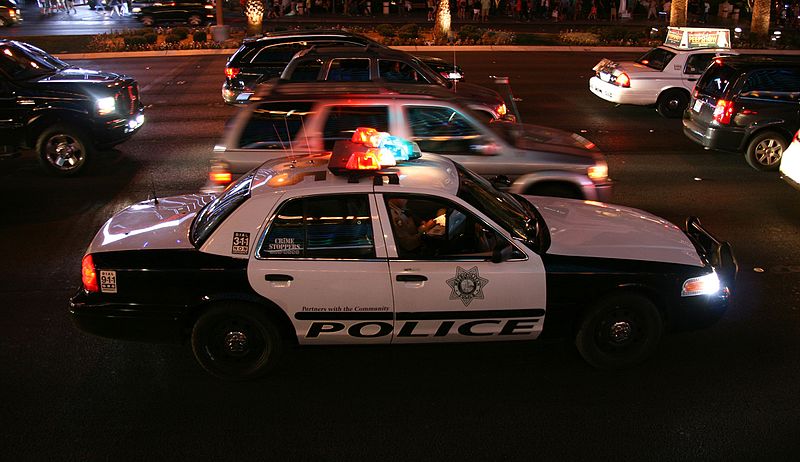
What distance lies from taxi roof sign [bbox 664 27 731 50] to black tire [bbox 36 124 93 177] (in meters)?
12.1

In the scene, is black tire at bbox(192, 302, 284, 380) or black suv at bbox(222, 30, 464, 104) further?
black suv at bbox(222, 30, 464, 104)

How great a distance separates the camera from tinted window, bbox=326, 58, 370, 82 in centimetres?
1294

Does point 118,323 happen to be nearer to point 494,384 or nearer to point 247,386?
point 247,386

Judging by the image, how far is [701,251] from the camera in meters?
6.21

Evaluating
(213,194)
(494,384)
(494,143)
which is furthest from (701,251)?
(213,194)

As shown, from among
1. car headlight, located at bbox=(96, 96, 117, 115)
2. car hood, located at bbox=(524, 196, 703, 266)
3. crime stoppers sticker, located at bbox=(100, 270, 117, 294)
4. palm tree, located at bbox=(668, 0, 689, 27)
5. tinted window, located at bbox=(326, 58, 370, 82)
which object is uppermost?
palm tree, located at bbox=(668, 0, 689, 27)

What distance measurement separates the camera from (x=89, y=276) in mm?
5727

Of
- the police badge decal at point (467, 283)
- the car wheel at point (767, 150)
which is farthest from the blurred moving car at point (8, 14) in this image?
the police badge decal at point (467, 283)

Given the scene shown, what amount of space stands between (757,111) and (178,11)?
29.3 meters

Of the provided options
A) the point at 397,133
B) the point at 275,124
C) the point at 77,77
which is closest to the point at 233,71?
the point at 77,77

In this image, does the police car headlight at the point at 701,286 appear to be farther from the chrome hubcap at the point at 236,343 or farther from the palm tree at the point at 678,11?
the palm tree at the point at 678,11

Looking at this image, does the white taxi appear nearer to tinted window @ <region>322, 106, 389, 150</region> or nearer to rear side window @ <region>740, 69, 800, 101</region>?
rear side window @ <region>740, 69, 800, 101</region>

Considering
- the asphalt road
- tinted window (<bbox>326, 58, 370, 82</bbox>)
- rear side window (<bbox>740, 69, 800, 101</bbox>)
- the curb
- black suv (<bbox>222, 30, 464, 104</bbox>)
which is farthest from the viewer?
the curb

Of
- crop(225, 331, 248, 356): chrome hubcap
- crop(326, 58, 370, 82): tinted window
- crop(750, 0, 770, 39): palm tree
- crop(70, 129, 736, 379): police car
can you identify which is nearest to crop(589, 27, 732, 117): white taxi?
crop(326, 58, 370, 82): tinted window
